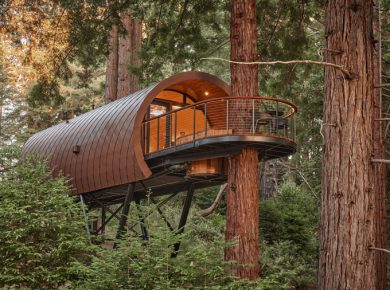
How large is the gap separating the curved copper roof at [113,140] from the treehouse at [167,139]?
0.03m

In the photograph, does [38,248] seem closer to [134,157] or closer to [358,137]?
[134,157]

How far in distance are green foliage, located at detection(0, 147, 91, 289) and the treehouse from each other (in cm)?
307

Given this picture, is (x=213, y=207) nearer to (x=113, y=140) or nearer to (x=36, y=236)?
(x=113, y=140)

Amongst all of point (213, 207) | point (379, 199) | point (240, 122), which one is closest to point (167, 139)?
point (240, 122)

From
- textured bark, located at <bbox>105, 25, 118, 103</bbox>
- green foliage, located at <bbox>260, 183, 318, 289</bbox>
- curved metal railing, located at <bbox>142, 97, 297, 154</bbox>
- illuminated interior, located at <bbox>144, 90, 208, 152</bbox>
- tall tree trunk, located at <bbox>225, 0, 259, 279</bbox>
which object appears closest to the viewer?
tall tree trunk, located at <bbox>225, 0, 259, 279</bbox>

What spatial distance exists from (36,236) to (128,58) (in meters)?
11.9

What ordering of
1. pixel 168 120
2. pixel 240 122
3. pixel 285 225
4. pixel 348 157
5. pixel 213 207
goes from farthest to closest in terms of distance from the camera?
pixel 213 207 < pixel 285 225 < pixel 168 120 < pixel 240 122 < pixel 348 157

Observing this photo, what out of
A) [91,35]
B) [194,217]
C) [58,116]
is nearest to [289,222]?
[194,217]

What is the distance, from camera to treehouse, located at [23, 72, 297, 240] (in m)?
11.4

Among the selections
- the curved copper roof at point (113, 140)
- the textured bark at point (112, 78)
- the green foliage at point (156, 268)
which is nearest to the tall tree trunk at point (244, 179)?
the green foliage at point (156, 268)

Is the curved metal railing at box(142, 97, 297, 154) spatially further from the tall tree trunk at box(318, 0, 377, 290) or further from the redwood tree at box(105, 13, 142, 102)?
the redwood tree at box(105, 13, 142, 102)

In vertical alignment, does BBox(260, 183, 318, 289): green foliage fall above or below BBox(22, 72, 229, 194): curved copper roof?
below

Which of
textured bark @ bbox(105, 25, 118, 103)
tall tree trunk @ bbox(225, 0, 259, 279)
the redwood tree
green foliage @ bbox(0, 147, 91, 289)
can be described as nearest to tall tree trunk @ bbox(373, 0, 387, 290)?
tall tree trunk @ bbox(225, 0, 259, 279)

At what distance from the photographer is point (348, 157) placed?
6824 millimetres
